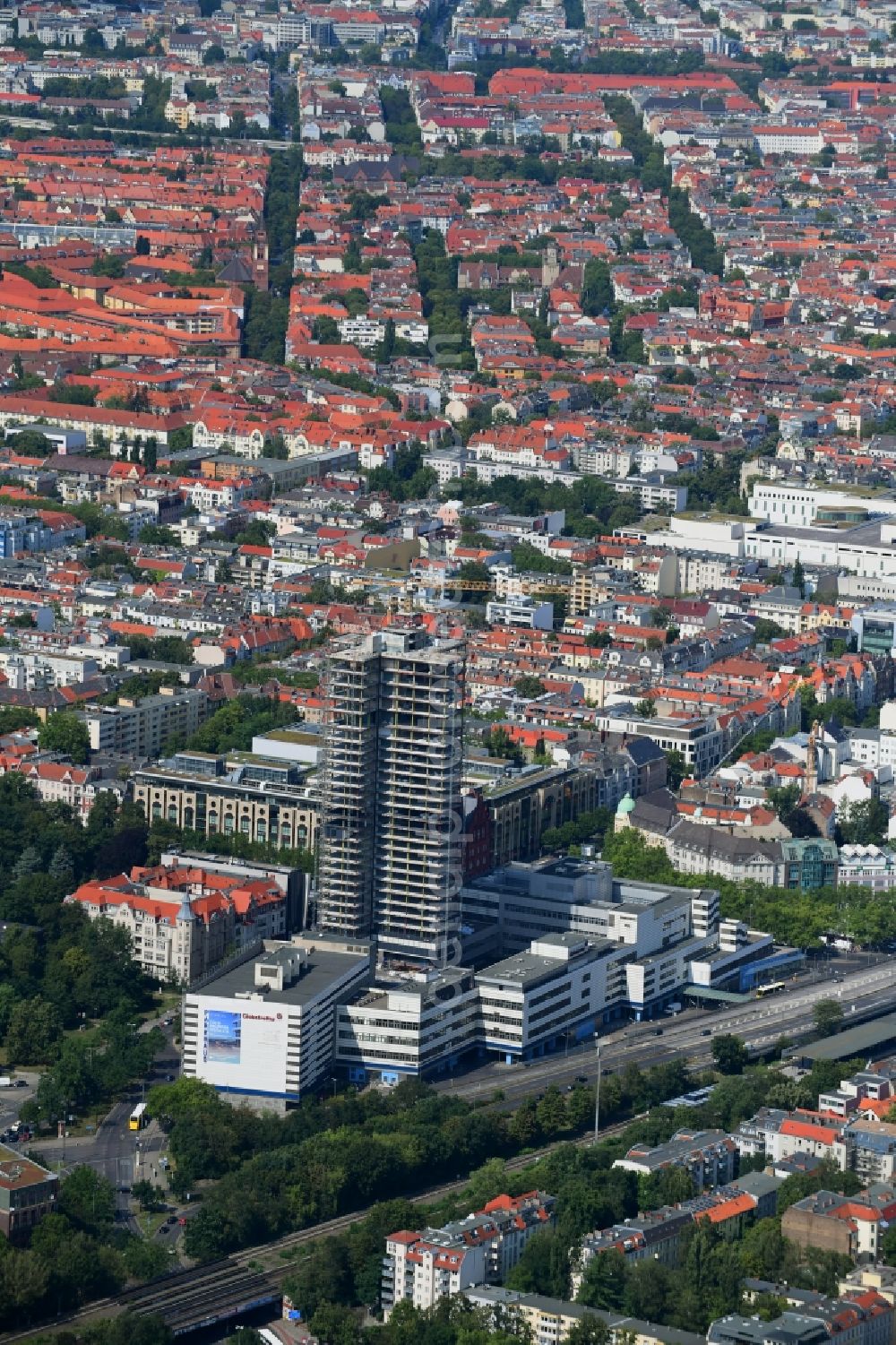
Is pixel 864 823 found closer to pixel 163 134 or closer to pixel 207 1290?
pixel 207 1290

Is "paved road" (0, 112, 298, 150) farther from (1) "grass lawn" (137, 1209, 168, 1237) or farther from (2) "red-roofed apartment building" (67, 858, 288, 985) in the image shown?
(1) "grass lawn" (137, 1209, 168, 1237)

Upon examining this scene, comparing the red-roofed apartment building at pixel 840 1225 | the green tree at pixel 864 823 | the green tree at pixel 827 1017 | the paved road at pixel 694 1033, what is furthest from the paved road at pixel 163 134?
the red-roofed apartment building at pixel 840 1225

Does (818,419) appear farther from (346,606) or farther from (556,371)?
(346,606)

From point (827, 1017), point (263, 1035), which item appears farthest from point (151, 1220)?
point (827, 1017)

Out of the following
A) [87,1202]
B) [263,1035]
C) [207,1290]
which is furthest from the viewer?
[263,1035]

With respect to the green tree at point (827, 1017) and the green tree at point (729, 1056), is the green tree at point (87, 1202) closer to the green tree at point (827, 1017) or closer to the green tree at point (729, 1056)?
the green tree at point (729, 1056)

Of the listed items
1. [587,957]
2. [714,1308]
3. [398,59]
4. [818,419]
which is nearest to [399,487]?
[818,419]
